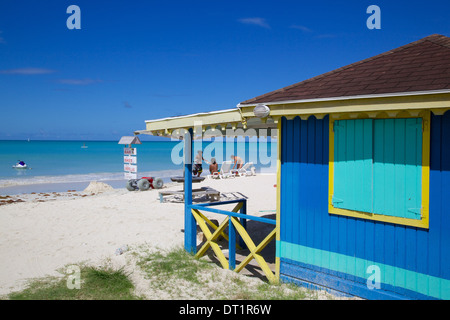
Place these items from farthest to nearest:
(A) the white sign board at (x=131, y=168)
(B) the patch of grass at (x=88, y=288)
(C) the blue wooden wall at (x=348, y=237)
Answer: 1. (A) the white sign board at (x=131, y=168)
2. (B) the patch of grass at (x=88, y=288)
3. (C) the blue wooden wall at (x=348, y=237)

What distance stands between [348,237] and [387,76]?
195cm

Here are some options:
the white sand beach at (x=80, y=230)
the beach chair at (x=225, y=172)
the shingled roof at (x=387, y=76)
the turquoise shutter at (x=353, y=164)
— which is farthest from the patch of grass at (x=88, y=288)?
the beach chair at (x=225, y=172)

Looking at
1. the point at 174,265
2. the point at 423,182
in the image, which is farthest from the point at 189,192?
the point at 423,182

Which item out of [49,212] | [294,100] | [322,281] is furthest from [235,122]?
[49,212]

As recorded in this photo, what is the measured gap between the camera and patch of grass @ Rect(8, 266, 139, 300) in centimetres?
505

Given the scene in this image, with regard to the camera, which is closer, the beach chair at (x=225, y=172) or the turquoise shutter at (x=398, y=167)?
the turquoise shutter at (x=398, y=167)

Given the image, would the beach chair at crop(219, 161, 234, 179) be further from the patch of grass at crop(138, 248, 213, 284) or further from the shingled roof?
the shingled roof

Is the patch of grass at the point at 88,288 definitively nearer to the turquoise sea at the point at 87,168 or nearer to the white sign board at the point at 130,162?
the white sign board at the point at 130,162

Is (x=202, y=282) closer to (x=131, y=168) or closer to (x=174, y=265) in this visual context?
(x=174, y=265)

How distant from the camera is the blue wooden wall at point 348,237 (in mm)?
3846

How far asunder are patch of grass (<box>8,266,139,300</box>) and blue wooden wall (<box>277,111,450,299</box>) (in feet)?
7.58

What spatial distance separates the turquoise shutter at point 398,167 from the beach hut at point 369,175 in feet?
0.04

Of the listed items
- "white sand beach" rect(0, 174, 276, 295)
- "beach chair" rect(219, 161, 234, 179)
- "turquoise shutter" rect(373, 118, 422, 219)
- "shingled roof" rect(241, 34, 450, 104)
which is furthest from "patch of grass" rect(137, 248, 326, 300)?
"beach chair" rect(219, 161, 234, 179)

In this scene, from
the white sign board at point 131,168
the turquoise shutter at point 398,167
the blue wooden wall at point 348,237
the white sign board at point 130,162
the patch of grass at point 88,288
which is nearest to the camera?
the blue wooden wall at point 348,237
